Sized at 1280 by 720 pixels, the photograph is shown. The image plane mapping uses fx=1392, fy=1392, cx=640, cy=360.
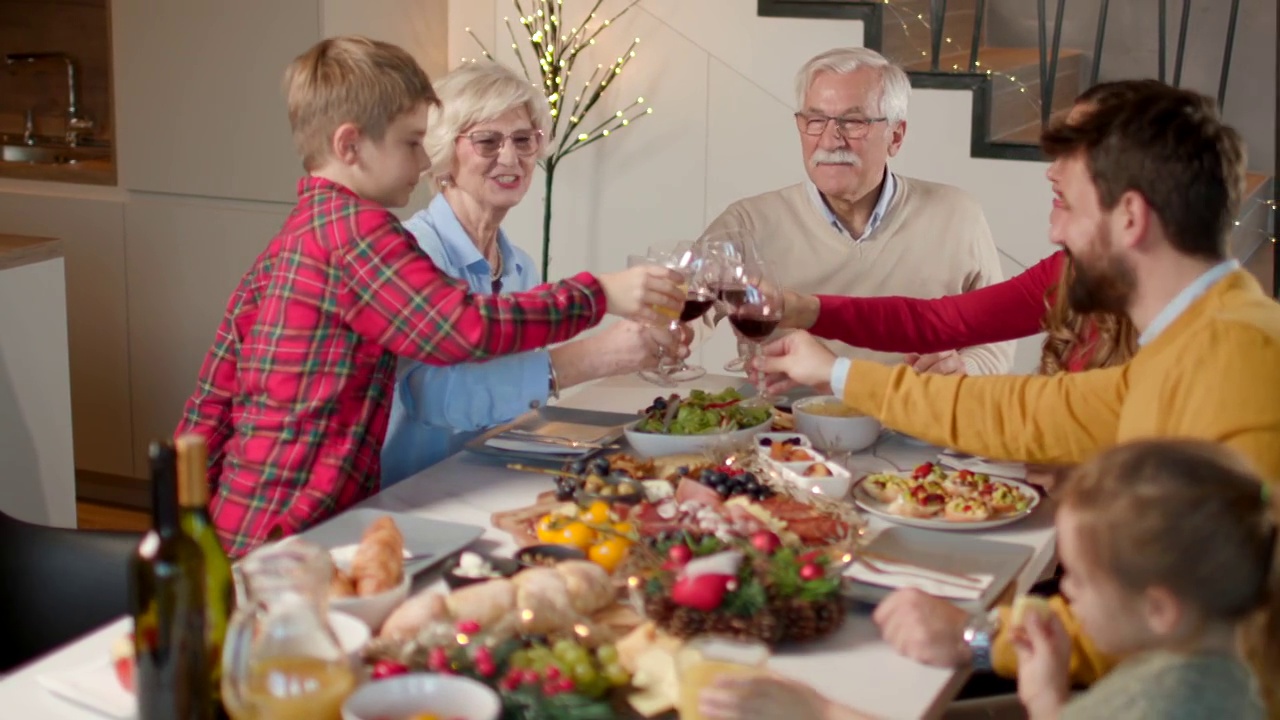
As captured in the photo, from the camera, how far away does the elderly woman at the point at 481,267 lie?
2293mm

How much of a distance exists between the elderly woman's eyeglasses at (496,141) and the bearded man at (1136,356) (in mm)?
898

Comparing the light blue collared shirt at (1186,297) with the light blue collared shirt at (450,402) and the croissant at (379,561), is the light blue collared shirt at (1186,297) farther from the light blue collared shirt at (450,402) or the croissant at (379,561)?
the croissant at (379,561)

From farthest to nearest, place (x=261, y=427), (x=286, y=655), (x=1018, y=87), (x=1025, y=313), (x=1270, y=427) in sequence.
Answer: (x=1018, y=87), (x=1025, y=313), (x=261, y=427), (x=1270, y=427), (x=286, y=655)

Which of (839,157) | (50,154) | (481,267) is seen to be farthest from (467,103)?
(50,154)

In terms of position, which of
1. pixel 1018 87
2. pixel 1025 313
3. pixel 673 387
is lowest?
pixel 673 387

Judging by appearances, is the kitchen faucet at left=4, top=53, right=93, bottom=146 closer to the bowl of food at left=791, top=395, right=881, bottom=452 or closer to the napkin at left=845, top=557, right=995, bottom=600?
the bowl of food at left=791, top=395, right=881, bottom=452

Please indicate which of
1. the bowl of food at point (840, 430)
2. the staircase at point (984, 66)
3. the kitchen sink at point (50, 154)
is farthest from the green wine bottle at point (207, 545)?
the kitchen sink at point (50, 154)

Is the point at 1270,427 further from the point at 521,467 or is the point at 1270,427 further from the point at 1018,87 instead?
the point at 1018,87

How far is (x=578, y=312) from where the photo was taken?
2.18 m

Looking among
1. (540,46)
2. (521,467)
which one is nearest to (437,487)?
(521,467)

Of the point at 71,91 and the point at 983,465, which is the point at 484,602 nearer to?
the point at 983,465

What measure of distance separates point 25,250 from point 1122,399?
8.77 ft

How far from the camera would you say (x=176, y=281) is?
4512 mm

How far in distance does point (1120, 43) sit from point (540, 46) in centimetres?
222
